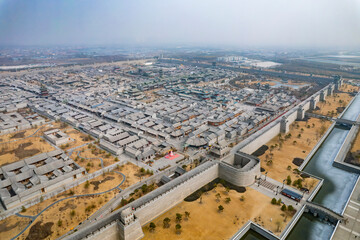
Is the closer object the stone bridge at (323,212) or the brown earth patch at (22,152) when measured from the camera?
the stone bridge at (323,212)

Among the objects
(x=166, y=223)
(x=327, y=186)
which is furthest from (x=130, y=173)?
(x=327, y=186)

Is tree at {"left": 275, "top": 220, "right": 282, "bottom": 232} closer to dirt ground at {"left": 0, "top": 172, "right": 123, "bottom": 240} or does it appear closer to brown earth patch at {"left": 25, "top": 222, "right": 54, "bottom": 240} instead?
dirt ground at {"left": 0, "top": 172, "right": 123, "bottom": 240}

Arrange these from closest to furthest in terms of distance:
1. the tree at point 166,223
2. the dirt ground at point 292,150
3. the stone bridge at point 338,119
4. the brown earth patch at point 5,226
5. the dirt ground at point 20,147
A: the brown earth patch at point 5,226
the tree at point 166,223
the dirt ground at point 292,150
the dirt ground at point 20,147
the stone bridge at point 338,119

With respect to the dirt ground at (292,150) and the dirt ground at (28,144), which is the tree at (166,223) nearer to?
the dirt ground at (292,150)

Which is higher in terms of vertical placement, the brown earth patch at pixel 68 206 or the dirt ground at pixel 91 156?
the dirt ground at pixel 91 156

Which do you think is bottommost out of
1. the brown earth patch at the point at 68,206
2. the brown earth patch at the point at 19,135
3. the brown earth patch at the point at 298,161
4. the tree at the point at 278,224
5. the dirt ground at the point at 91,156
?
the tree at the point at 278,224

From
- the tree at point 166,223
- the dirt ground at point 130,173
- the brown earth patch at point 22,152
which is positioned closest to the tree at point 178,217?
the tree at point 166,223

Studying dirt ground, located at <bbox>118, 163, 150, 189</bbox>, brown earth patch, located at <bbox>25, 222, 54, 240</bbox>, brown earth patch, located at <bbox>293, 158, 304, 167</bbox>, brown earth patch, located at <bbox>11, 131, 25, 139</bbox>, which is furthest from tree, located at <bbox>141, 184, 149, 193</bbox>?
brown earth patch, located at <bbox>11, 131, 25, 139</bbox>
